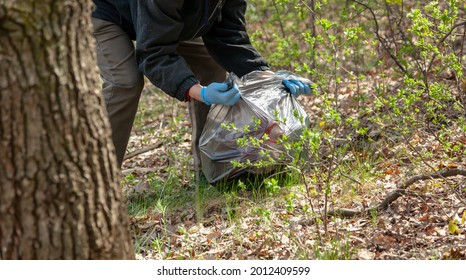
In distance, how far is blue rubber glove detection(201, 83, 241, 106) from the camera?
3.84m

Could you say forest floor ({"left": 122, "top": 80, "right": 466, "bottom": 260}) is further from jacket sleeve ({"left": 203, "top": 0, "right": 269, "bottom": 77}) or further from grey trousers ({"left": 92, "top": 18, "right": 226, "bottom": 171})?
jacket sleeve ({"left": 203, "top": 0, "right": 269, "bottom": 77})

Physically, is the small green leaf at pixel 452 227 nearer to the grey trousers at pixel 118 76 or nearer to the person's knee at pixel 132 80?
the grey trousers at pixel 118 76

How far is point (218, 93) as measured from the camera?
384 cm

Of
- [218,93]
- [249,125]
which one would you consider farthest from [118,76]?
[249,125]

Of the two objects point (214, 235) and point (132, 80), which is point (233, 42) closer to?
point (132, 80)

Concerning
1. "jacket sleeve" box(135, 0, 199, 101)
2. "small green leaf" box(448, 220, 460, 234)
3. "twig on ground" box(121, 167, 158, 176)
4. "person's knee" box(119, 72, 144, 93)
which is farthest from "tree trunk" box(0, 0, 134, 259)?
"twig on ground" box(121, 167, 158, 176)

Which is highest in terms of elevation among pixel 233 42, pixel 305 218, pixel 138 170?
pixel 233 42

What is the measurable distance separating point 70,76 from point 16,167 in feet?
1.13

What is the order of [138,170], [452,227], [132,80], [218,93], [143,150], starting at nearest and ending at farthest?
[452,227]
[218,93]
[132,80]
[138,170]
[143,150]

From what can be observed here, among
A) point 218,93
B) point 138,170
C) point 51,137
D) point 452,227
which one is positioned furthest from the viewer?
point 138,170

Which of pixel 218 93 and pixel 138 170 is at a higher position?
pixel 218 93

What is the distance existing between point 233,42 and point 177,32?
23.6 inches
